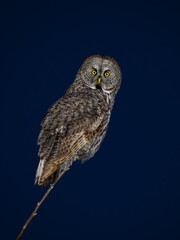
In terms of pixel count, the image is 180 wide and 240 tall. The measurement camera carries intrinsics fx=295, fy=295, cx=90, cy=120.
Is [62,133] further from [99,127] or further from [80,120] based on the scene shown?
[99,127]

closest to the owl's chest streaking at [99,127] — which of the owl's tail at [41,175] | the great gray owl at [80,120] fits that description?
the great gray owl at [80,120]

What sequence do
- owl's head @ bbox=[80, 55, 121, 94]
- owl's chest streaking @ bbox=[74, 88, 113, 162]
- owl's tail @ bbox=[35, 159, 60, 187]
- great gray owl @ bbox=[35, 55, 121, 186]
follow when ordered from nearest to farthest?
owl's tail @ bbox=[35, 159, 60, 187] → great gray owl @ bbox=[35, 55, 121, 186] → owl's chest streaking @ bbox=[74, 88, 113, 162] → owl's head @ bbox=[80, 55, 121, 94]

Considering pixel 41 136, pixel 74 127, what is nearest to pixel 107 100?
pixel 74 127

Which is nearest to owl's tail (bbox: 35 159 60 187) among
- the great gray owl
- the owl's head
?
the great gray owl

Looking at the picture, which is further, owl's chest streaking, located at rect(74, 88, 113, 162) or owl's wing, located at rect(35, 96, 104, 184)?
owl's chest streaking, located at rect(74, 88, 113, 162)

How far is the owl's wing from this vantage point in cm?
194

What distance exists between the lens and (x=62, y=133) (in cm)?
211

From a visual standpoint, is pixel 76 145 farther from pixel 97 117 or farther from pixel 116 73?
pixel 116 73

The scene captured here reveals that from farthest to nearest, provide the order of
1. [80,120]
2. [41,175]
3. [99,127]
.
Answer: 1. [99,127]
2. [80,120]
3. [41,175]

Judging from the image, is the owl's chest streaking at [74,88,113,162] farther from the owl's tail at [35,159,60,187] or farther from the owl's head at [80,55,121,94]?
the owl's tail at [35,159,60,187]

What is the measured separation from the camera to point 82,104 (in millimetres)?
2381

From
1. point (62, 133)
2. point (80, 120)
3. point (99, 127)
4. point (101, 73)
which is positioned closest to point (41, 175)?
point (62, 133)

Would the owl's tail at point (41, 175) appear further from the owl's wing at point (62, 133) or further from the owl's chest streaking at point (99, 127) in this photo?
the owl's chest streaking at point (99, 127)

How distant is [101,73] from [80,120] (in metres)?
0.59
